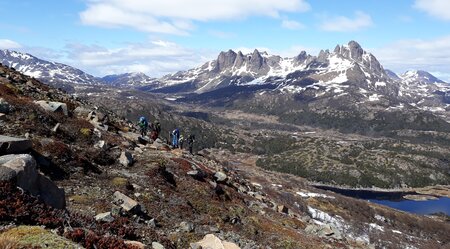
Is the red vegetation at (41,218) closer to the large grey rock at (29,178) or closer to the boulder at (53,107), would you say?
the large grey rock at (29,178)

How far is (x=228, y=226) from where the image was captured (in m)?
32.1

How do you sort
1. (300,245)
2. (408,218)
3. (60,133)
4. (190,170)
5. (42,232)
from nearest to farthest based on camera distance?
(42,232) < (300,245) < (60,133) < (190,170) < (408,218)

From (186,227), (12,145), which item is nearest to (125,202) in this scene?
(186,227)

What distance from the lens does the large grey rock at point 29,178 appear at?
17250 millimetres

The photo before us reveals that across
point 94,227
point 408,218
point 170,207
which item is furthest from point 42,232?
point 408,218

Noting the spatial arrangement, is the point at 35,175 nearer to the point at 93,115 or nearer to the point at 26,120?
the point at 26,120

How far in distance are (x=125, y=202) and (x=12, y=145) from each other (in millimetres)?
7505

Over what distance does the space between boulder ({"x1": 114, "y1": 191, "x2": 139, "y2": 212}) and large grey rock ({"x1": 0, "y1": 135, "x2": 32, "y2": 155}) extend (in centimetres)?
624

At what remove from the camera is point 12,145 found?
23.2m

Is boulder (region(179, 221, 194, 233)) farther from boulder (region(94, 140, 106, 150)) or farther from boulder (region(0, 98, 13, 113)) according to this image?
boulder (region(0, 98, 13, 113))

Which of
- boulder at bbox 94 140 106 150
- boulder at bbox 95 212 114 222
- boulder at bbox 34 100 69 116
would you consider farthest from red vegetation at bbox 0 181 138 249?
boulder at bbox 34 100 69 116

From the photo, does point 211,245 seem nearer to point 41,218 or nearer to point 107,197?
point 107,197

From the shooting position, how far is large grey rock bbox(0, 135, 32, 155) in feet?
73.2

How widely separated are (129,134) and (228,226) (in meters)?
23.6
